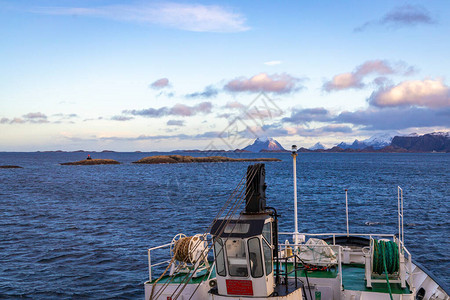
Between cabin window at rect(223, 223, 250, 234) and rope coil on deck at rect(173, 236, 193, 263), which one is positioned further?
rope coil on deck at rect(173, 236, 193, 263)

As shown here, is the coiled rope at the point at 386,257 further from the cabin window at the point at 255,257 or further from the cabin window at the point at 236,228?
the cabin window at the point at 236,228

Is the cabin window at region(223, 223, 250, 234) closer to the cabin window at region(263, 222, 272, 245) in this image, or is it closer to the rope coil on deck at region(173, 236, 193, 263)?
the cabin window at region(263, 222, 272, 245)

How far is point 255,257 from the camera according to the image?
13539mm

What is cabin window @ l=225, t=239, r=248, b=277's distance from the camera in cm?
1360

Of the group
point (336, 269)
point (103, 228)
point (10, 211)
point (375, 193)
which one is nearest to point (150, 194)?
point (10, 211)

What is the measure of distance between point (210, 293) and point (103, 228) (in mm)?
37387

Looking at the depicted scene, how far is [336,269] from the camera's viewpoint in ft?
62.4

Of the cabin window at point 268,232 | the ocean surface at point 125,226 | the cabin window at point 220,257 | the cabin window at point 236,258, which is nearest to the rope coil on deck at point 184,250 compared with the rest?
the cabin window at point 220,257

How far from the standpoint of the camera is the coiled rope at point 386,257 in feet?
53.8

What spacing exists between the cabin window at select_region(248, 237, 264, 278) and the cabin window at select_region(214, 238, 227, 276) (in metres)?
0.95

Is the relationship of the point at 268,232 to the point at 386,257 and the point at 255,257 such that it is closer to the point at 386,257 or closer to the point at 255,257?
the point at 255,257

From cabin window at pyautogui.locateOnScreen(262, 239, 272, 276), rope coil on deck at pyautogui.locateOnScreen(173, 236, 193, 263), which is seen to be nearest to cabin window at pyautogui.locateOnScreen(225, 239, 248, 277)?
cabin window at pyautogui.locateOnScreen(262, 239, 272, 276)

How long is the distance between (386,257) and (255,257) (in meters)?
6.28

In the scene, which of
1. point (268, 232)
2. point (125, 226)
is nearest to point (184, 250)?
point (268, 232)
